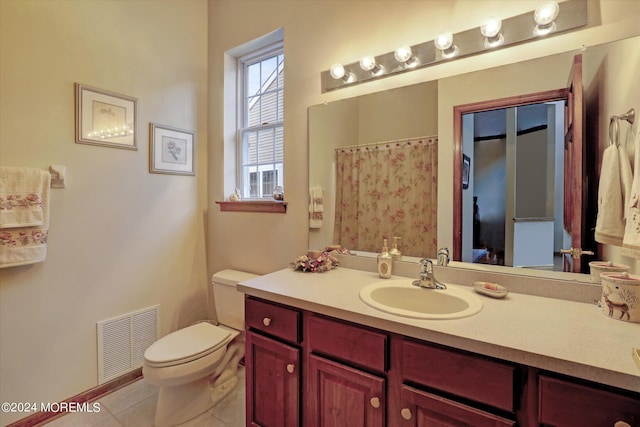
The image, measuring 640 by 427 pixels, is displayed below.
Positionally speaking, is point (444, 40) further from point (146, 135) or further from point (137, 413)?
point (137, 413)

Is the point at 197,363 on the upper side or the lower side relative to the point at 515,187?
lower

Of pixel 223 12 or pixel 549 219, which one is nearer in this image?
pixel 549 219

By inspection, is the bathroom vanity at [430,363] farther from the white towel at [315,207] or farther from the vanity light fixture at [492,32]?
the vanity light fixture at [492,32]

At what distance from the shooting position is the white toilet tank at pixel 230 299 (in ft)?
6.40

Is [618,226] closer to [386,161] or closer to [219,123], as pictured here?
[386,161]

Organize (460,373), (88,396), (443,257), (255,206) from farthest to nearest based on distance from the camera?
(255,206) < (88,396) < (443,257) < (460,373)

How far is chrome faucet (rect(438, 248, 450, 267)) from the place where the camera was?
53.8 inches

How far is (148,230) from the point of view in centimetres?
205

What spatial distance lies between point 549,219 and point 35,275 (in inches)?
103

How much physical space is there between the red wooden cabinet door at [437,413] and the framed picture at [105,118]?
216 centimetres

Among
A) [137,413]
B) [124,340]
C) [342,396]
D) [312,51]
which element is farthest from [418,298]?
[124,340]

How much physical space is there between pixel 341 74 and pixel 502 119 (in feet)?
2.92

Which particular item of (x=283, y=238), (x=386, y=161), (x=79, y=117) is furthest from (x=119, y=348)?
(x=386, y=161)

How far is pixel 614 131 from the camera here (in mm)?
1053
